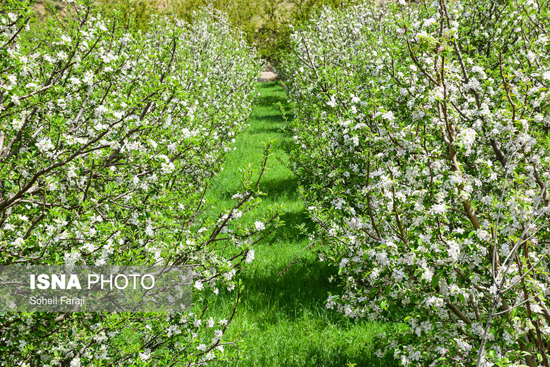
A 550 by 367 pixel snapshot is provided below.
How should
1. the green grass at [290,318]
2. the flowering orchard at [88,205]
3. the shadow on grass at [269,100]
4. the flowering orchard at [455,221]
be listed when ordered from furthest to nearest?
the shadow on grass at [269,100], the green grass at [290,318], the flowering orchard at [88,205], the flowering orchard at [455,221]

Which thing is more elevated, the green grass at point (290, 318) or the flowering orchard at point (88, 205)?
the flowering orchard at point (88, 205)

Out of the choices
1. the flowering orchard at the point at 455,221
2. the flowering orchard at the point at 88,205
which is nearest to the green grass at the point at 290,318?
the flowering orchard at the point at 88,205

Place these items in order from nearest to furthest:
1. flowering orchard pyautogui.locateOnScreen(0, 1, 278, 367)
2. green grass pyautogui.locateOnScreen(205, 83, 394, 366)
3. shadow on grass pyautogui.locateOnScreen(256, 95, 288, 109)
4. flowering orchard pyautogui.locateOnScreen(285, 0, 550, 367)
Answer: flowering orchard pyautogui.locateOnScreen(285, 0, 550, 367), flowering orchard pyautogui.locateOnScreen(0, 1, 278, 367), green grass pyautogui.locateOnScreen(205, 83, 394, 366), shadow on grass pyautogui.locateOnScreen(256, 95, 288, 109)

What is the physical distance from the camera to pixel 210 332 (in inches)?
219

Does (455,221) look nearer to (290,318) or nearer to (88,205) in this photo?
(88,205)

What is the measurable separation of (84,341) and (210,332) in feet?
9.10

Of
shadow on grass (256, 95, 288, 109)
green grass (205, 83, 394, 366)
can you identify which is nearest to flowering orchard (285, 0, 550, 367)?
green grass (205, 83, 394, 366)

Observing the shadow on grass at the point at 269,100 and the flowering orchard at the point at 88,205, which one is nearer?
the flowering orchard at the point at 88,205

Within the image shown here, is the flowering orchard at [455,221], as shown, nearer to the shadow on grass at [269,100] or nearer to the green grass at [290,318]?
the green grass at [290,318]

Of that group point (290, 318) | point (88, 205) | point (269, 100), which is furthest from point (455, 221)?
point (269, 100)

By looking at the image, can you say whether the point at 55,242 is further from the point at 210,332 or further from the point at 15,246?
the point at 210,332

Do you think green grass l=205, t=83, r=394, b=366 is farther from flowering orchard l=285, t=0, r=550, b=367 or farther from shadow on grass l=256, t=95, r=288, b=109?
shadow on grass l=256, t=95, r=288, b=109

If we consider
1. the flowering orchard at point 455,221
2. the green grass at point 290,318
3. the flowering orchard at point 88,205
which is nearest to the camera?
the flowering orchard at point 455,221

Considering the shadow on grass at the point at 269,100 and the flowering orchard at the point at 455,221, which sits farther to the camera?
the shadow on grass at the point at 269,100
